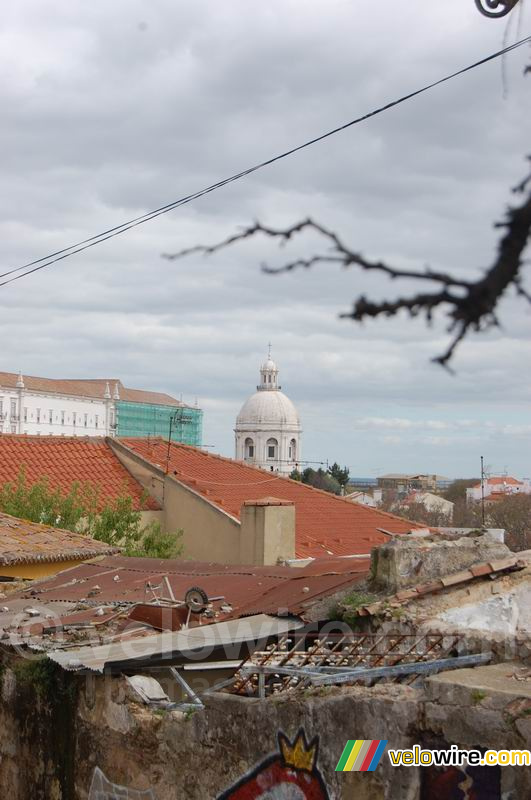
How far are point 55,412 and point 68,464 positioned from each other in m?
92.6

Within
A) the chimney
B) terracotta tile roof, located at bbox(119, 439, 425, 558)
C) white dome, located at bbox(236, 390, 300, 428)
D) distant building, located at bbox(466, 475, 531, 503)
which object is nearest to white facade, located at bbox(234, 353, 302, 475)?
white dome, located at bbox(236, 390, 300, 428)

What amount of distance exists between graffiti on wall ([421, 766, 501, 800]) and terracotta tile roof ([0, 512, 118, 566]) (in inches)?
390

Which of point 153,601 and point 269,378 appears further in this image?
point 269,378

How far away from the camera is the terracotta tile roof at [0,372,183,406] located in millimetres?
111250

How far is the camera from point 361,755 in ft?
17.4

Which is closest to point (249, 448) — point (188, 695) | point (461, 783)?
point (188, 695)

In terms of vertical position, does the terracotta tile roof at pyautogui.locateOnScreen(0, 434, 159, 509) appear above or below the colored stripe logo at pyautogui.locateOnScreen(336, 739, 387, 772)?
above

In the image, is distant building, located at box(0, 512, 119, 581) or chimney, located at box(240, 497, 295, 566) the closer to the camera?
distant building, located at box(0, 512, 119, 581)

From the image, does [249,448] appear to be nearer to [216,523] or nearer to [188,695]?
[216,523]

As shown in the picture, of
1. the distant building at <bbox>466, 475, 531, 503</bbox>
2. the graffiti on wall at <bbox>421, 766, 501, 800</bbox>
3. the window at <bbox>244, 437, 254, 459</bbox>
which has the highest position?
the window at <bbox>244, 437, 254, 459</bbox>

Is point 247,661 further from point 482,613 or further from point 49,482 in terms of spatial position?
Answer: point 49,482

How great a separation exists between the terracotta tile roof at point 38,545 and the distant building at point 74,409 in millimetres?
86027

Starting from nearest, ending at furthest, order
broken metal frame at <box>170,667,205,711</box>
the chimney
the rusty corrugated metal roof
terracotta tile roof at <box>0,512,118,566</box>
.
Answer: broken metal frame at <box>170,667,205,711</box> → the rusty corrugated metal roof → terracotta tile roof at <box>0,512,118,566</box> → the chimney

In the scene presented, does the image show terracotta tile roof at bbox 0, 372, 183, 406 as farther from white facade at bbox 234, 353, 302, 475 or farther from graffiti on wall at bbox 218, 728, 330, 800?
graffiti on wall at bbox 218, 728, 330, 800
